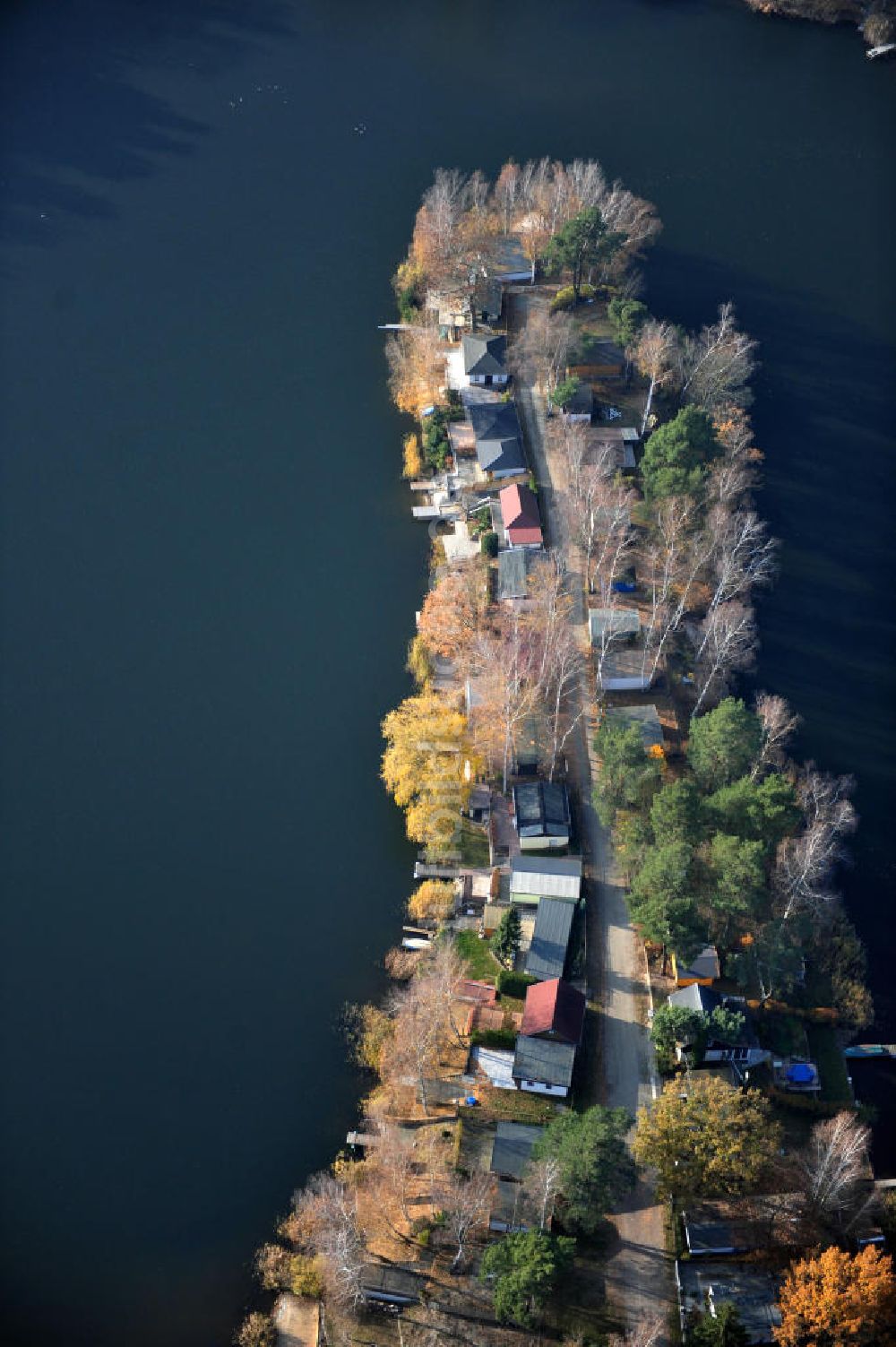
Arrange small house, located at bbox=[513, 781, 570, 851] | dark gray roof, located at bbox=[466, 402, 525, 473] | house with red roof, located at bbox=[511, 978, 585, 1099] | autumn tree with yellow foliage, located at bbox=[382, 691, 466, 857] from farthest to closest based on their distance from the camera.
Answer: dark gray roof, located at bbox=[466, 402, 525, 473] → autumn tree with yellow foliage, located at bbox=[382, 691, 466, 857] → small house, located at bbox=[513, 781, 570, 851] → house with red roof, located at bbox=[511, 978, 585, 1099]

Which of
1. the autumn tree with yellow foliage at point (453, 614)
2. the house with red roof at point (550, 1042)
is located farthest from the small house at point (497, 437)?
the house with red roof at point (550, 1042)

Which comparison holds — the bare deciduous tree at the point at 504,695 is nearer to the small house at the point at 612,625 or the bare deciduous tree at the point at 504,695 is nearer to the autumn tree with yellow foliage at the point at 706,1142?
the small house at the point at 612,625

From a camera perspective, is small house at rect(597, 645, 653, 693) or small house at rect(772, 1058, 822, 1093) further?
small house at rect(597, 645, 653, 693)

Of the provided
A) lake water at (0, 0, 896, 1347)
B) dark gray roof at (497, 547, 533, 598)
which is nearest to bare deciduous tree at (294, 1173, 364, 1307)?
lake water at (0, 0, 896, 1347)

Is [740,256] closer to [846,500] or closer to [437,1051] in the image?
[846,500]

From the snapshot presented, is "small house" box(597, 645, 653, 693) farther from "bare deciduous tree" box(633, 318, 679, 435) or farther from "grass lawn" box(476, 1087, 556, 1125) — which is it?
"grass lawn" box(476, 1087, 556, 1125)

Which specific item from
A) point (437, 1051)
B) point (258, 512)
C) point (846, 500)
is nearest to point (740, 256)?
point (846, 500)

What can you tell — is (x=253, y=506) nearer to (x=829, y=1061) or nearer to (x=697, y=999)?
(x=697, y=999)

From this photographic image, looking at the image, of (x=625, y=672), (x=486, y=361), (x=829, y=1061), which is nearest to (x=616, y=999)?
(x=829, y=1061)
